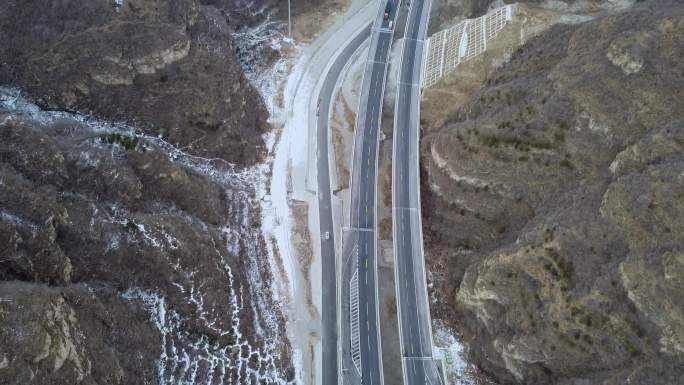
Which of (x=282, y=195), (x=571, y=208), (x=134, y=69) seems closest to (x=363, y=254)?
(x=282, y=195)

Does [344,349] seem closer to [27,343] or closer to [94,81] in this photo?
[27,343]

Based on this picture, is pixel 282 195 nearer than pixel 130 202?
No

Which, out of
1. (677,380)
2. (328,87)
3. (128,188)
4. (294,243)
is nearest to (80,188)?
(128,188)

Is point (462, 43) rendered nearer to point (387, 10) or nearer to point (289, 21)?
point (387, 10)

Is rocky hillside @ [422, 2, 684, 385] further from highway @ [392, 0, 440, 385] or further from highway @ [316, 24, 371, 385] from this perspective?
highway @ [316, 24, 371, 385]

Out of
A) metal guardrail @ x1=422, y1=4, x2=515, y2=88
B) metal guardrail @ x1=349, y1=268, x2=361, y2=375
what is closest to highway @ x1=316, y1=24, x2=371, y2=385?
metal guardrail @ x1=349, y1=268, x2=361, y2=375

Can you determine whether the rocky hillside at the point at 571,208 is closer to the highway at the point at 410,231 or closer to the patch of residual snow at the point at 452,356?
the patch of residual snow at the point at 452,356
